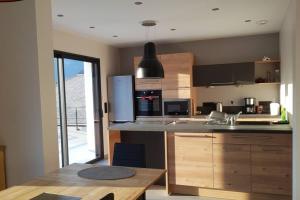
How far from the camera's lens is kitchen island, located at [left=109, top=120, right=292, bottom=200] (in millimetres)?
3330

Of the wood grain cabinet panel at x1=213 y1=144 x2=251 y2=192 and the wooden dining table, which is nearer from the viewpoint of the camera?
the wooden dining table

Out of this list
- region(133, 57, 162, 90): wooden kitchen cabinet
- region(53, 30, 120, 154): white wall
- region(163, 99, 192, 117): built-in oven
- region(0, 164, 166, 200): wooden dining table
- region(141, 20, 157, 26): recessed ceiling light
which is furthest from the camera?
region(133, 57, 162, 90): wooden kitchen cabinet

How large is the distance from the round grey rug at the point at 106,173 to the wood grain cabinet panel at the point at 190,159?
149 cm

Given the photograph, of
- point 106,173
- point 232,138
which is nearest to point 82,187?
point 106,173

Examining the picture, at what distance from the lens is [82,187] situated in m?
1.93

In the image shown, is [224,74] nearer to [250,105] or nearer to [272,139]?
[250,105]

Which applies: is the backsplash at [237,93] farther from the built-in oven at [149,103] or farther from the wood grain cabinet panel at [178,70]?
the built-in oven at [149,103]

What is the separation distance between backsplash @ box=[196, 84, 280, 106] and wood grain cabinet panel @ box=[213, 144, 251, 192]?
2.64 m

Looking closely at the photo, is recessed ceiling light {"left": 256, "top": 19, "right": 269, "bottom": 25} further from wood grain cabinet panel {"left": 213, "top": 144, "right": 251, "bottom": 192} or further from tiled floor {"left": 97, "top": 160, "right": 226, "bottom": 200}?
tiled floor {"left": 97, "top": 160, "right": 226, "bottom": 200}

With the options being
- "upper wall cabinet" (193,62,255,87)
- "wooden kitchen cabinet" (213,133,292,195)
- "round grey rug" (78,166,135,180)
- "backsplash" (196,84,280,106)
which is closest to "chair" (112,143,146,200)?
"round grey rug" (78,166,135,180)

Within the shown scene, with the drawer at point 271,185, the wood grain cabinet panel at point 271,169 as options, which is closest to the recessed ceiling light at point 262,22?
the wood grain cabinet panel at point 271,169

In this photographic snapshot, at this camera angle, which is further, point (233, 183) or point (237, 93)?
point (237, 93)

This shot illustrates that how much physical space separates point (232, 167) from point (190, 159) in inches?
20.7

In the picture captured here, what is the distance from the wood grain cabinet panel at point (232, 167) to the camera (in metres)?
3.47
